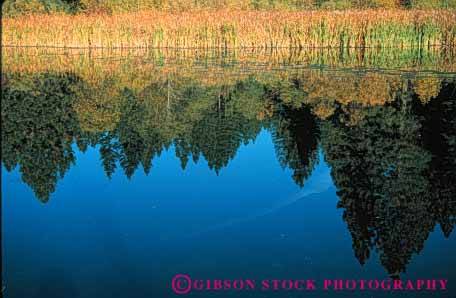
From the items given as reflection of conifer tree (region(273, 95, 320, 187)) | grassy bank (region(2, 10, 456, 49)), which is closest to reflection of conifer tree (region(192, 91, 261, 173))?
reflection of conifer tree (region(273, 95, 320, 187))

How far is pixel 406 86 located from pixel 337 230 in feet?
25.2

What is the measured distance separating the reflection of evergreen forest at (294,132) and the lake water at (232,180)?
0.03m

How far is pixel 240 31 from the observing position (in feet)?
67.9

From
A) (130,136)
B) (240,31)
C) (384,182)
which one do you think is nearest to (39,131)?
(130,136)

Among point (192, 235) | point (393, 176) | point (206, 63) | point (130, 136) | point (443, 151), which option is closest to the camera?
point (192, 235)

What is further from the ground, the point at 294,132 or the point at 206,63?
the point at 206,63

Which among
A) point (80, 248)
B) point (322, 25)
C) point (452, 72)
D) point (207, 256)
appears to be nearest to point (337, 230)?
point (207, 256)

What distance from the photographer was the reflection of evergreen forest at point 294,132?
5660 millimetres

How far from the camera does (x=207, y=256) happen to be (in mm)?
4605

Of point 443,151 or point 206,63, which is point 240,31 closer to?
point 206,63

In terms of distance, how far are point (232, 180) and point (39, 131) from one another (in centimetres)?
304

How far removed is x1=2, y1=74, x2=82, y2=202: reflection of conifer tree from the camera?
681 cm

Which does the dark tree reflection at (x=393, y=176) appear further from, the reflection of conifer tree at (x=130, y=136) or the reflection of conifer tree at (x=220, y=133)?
the reflection of conifer tree at (x=130, y=136)

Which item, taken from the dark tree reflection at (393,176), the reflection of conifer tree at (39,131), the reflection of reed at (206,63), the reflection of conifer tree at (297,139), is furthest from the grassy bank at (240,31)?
the dark tree reflection at (393,176)
